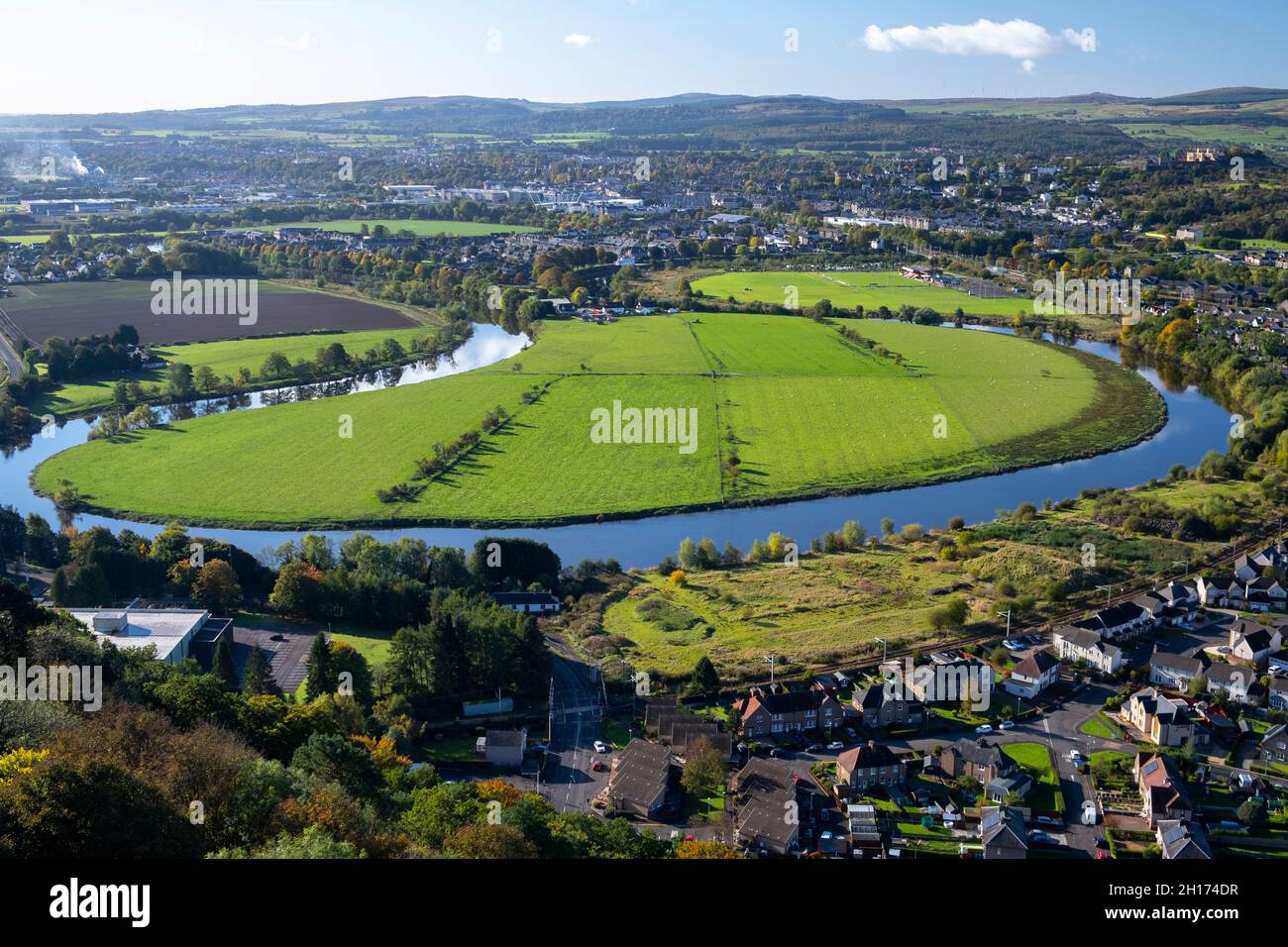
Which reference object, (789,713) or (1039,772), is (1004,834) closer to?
(1039,772)

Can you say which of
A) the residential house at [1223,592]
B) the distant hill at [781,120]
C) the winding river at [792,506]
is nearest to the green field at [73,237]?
the winding river at [792,506]

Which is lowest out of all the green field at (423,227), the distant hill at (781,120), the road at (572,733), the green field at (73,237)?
the road at (572,733)

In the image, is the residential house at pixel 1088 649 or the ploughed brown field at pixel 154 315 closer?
the residential house at pixel 1088 649

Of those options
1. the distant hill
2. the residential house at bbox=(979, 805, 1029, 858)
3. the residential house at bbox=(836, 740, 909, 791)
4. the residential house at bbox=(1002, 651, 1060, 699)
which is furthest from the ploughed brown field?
the distant hill

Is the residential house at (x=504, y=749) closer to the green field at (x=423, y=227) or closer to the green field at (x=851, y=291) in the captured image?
the green field at (x=851, y=291)

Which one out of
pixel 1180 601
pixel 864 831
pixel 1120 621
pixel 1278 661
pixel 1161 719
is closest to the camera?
pixel 864 831

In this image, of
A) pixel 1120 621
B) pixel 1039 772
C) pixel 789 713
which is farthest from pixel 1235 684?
pixel 789 713
